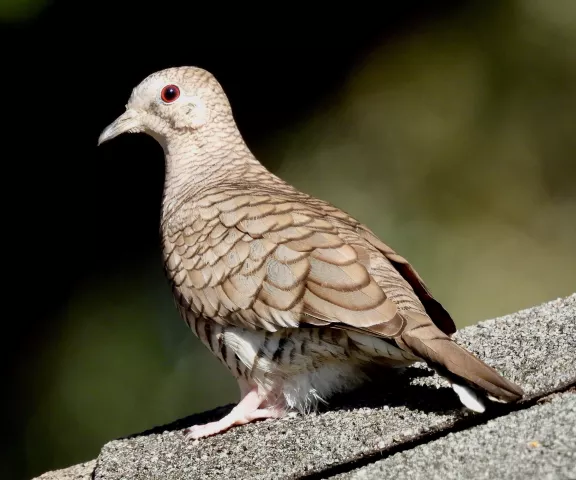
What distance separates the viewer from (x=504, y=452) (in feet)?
7.20

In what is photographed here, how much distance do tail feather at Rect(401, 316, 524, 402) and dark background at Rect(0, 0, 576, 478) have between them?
457cm

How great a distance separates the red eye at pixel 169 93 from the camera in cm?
382

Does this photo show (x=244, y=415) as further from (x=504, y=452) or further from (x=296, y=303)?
(x=504, y=452)

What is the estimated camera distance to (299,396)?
2.99 meters

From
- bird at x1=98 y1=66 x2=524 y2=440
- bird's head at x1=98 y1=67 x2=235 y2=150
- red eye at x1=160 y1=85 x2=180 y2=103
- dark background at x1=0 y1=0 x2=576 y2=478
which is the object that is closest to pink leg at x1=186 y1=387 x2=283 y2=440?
bird at x1=98 y1=66 x2=524 y2=440

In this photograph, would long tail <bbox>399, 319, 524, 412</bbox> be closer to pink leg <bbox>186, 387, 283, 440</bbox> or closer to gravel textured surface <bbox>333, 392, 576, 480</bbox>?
gravel textured surface <bbox>333, 392, 576, 480</bbox>

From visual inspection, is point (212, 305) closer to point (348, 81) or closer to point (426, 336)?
point (426, 336)

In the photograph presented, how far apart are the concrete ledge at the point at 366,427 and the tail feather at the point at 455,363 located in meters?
A: 0.09

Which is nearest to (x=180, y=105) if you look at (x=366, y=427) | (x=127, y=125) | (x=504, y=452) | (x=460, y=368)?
(x=127, y=125)

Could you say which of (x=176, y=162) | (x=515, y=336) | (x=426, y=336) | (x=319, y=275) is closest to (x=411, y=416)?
(x=426, y=336)

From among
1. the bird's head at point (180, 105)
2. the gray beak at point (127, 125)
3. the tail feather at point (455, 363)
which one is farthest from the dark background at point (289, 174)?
the tail feather at point (455, 363)

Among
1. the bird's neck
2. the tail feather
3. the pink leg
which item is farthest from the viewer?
the bird's neck

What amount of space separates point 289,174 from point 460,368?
16.4 feet

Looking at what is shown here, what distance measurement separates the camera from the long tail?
242 cm
